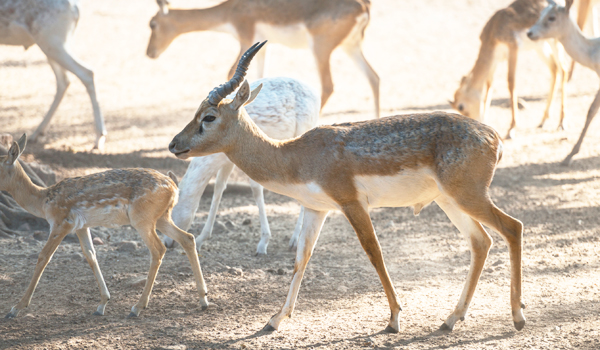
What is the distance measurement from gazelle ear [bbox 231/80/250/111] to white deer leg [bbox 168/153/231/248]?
1.68 m

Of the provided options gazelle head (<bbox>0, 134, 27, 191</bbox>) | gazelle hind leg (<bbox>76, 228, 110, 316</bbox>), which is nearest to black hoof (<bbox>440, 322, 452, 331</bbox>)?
gazelle hind leg (<bbox>76, 228, 110, 316</bbox>)

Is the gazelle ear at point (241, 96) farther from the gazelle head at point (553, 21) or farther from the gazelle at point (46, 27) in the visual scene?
the gazelle head at point (553, 21)

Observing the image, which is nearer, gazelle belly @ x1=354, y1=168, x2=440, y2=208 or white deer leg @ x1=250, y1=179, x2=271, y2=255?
gazelle belly @ x1=354, y1=168, x2=440, y2=208

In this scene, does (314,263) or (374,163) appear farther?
(314,263)

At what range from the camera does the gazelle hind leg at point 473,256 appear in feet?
15.7

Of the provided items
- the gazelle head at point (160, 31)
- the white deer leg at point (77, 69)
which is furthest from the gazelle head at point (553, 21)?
the white deer leg at point (77, 69)

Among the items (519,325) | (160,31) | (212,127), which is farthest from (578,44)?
(212,127)

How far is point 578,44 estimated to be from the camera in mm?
9609

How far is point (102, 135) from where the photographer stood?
9898 millimetres

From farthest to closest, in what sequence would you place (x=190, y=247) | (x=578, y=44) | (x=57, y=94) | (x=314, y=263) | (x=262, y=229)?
1. (x=57, y=94)
2. (x=578, y=44)
3. (x=262, y=229)
4. (x=314, y=263)
5. (x=190, y=247)

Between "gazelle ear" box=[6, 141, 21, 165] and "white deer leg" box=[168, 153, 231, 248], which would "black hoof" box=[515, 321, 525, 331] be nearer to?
"white deer leg" box=[168, 153, 231, 248]

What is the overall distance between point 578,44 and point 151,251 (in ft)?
24.0

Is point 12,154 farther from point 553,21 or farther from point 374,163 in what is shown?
point 553,21

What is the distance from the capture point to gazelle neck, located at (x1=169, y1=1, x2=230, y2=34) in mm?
11625
